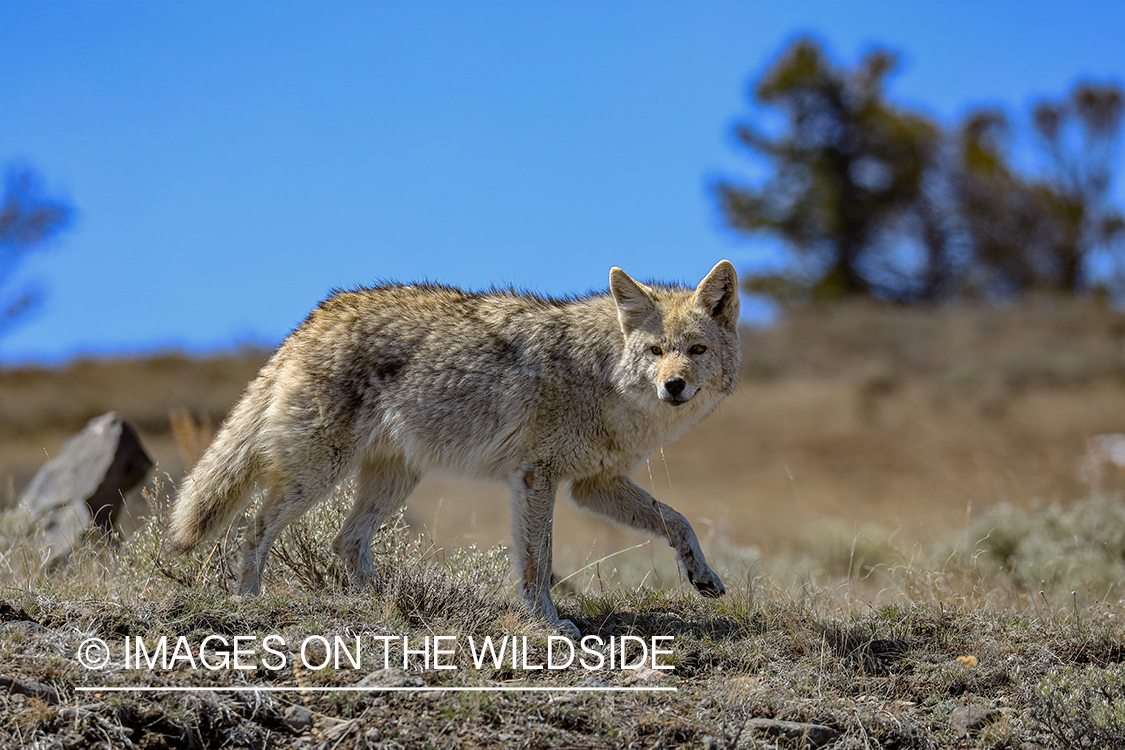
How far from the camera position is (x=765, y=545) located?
15359 millimetres

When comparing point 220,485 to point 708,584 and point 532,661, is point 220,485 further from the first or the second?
point 708,584

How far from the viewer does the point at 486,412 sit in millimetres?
6043

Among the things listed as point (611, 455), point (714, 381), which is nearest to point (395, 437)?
point (611, 455)

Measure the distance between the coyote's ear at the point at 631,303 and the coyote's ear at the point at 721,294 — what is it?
12.8 inches

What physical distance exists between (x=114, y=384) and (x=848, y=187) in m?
29.6

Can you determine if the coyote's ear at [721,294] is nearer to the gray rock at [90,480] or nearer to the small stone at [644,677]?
the small stone at [644,677]

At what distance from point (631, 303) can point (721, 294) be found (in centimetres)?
59

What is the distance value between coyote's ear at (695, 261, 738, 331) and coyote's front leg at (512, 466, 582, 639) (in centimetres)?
150

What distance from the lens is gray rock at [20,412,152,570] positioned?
8.33 metres

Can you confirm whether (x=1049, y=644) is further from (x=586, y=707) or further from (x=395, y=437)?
(x=395, y=437)

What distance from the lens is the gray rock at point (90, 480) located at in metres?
8.33

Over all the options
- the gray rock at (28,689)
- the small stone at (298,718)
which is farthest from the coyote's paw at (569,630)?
the gray rock at (28,689)

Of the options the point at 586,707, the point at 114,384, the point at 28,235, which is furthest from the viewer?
the point at 114,384

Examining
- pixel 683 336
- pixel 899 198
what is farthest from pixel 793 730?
pixel 899 198
